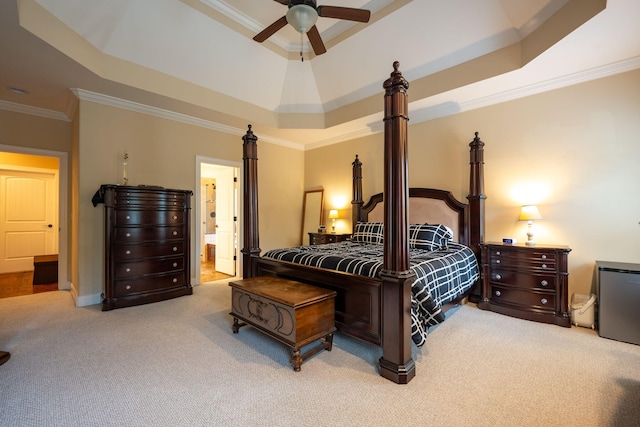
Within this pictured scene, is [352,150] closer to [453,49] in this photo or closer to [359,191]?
[359,191]

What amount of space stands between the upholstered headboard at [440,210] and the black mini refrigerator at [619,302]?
1.41 meters

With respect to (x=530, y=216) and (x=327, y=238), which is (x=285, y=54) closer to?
(x=327, y=238)

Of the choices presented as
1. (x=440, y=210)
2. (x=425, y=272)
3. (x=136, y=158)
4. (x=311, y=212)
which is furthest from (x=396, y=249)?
(x=311, y=212)

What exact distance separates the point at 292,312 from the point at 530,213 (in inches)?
118

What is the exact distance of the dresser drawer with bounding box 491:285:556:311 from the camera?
9.83 ft

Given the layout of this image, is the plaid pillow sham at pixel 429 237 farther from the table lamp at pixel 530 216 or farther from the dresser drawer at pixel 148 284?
the dresser drawer at pixel 148 284

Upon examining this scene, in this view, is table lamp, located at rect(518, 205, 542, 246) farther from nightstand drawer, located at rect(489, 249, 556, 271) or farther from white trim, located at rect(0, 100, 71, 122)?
white trim, located at rect(0, 100, 71, 122)

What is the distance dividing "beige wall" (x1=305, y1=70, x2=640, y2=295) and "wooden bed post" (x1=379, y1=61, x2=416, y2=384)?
2.48m

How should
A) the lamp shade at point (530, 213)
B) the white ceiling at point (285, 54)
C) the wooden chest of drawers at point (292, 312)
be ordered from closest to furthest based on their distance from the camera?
the wooden chest of drawers at point (292, 312) < the white ceiling at point (285, 54) < the lamp shade at point (530, 213)

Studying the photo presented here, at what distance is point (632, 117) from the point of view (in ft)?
9.40

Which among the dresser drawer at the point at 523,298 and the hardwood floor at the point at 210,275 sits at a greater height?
the dresser drawer at the point at 523,298

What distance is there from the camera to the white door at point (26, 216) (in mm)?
→ 5371

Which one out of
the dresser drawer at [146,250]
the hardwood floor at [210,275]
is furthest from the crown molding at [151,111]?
the hardwood floor at [210,275]

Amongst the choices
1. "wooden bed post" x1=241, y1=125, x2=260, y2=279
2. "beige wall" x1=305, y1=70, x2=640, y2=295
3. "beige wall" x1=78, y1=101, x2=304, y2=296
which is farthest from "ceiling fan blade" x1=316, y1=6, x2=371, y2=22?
"beige wall" x1=78, y1=101, x2=304, y2=296
